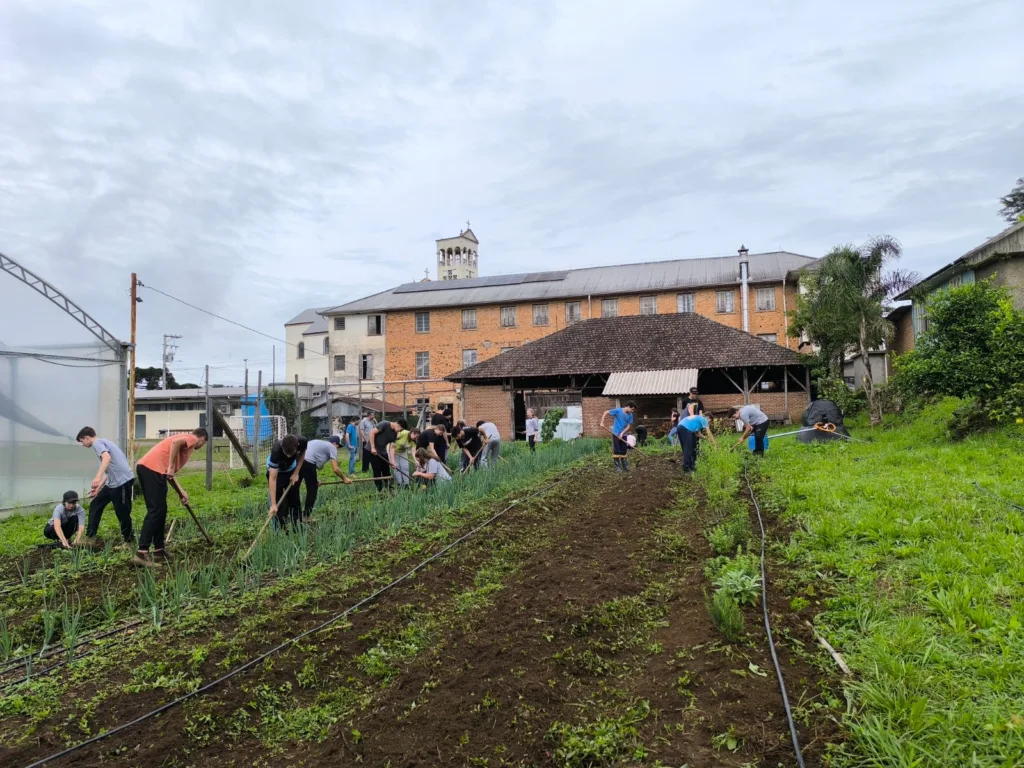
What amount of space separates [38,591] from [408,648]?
3.61 m

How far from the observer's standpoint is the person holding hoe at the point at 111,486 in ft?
24.3

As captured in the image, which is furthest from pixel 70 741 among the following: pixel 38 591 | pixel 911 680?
pixel 911 680

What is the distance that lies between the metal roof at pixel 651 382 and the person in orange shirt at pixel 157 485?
18.7 metres

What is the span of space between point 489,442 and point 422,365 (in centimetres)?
2623

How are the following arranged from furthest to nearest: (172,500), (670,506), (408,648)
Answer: (172,500)
(670,506)
(408,648)

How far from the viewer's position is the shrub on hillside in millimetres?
10783

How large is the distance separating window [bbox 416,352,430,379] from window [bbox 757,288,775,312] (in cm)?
1787

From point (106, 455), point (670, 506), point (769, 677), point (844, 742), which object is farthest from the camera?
point (670, 506)

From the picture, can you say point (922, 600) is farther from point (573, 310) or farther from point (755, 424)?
point (573, 310)

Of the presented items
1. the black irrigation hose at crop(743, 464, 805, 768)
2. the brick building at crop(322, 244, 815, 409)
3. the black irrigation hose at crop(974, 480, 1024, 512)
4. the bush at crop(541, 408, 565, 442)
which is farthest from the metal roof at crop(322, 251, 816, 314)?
the black irrigation hose at crop(743, 464, 805, 768)

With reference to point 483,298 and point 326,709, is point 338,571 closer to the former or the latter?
point 326,709

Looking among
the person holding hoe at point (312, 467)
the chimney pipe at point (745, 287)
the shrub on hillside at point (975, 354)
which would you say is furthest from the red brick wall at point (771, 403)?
the person holding hoe at point (312, 467)

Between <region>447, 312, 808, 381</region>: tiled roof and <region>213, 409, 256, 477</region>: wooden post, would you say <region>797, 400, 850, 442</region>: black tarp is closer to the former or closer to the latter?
<region>447, 312, 808, 381</region>: tiled roof

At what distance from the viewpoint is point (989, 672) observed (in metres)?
3.27
